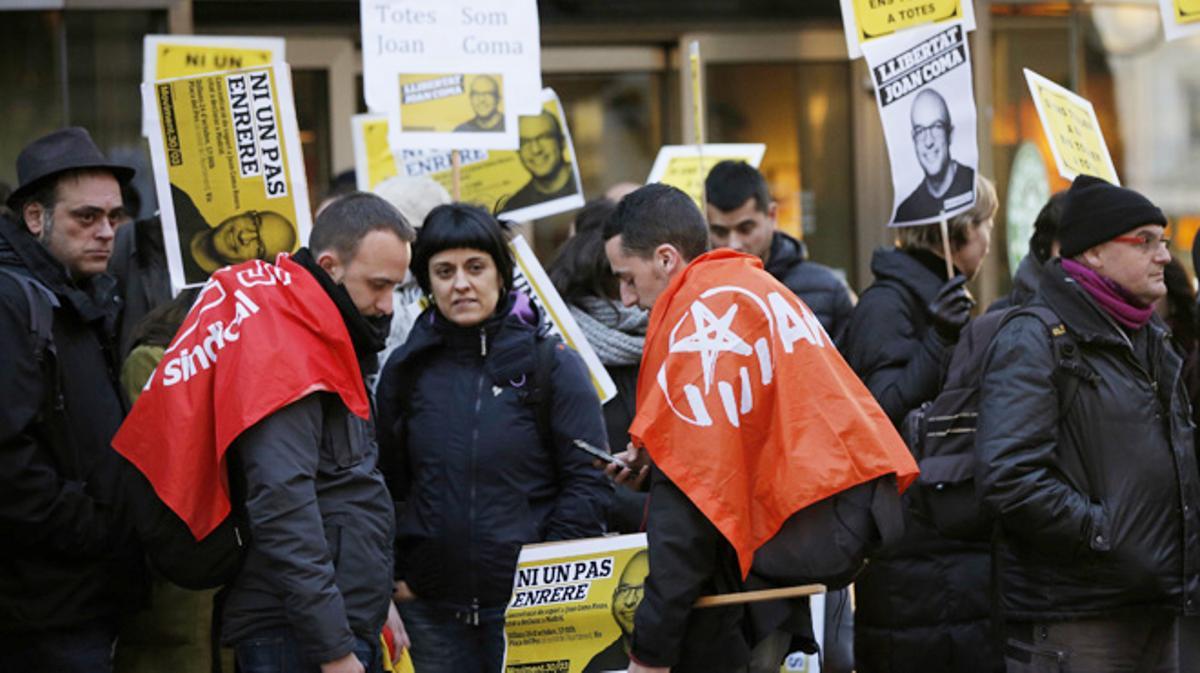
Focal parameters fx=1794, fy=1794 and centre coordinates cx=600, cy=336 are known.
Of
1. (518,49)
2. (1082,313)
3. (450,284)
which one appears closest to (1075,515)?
(1082,313)

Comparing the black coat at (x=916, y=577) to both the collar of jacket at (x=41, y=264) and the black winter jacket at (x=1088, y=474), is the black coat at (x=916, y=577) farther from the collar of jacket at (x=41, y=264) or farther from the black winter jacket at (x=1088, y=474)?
the collar of jacket at (x=41, y=264)

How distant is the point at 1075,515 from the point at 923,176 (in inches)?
63.4

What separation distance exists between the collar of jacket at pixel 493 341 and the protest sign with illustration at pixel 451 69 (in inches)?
49.6

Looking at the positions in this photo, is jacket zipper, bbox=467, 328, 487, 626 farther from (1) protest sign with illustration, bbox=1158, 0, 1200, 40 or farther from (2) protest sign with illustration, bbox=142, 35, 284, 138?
(1) protest sign with illustration, bbox=1158, 0, 1200, 40

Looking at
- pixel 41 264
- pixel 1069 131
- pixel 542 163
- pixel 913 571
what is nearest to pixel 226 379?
pixel 41 264

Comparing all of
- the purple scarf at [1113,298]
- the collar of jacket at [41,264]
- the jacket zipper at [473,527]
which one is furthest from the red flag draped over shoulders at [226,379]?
the purple scarf at [1113,298]

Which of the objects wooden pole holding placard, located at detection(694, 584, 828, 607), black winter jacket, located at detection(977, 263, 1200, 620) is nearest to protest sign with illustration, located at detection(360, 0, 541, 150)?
black winter jacket, located at detection(977, 263, 1200, 620)

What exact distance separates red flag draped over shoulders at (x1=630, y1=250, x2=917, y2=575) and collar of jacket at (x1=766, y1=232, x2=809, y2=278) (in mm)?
2768

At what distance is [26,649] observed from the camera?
197 inches

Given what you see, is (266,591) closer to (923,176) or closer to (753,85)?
(923,176)

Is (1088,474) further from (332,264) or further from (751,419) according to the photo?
(332,264)

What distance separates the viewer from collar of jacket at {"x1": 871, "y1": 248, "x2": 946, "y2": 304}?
623cm

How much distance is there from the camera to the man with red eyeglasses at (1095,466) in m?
5.22

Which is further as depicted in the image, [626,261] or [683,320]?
[626,261]
